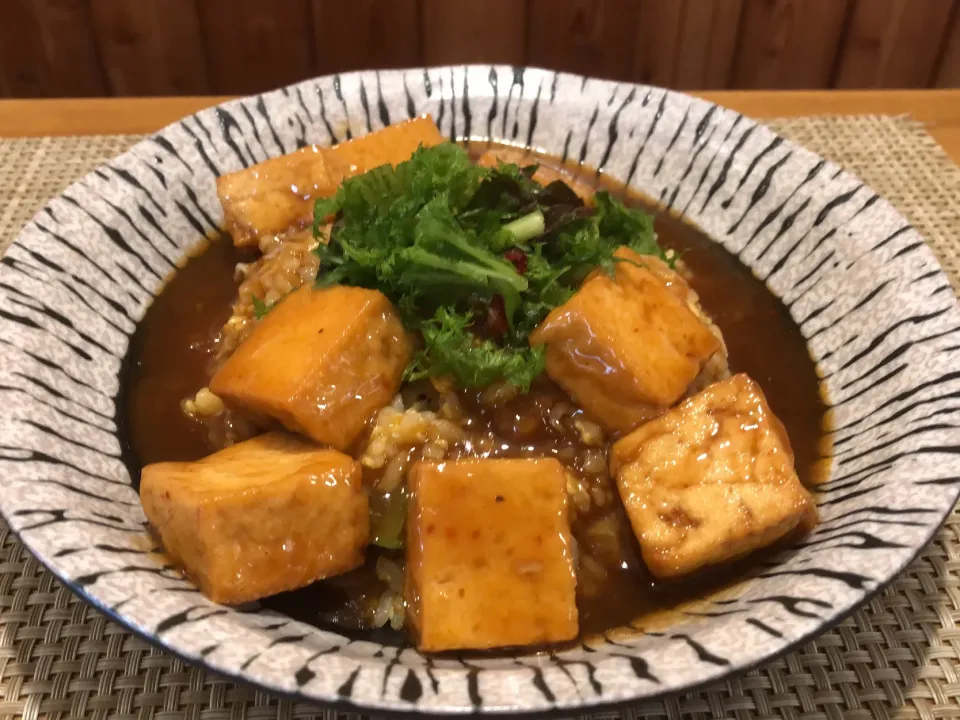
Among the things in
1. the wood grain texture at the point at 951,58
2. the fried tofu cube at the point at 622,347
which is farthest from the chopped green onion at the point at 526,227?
the wood grain texture at the point at 951,58

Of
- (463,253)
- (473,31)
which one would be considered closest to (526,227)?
(463,253)

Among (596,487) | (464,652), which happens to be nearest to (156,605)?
(464,652)

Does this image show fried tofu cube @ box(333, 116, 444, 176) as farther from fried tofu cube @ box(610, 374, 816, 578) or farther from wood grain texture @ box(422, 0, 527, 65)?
wood grain texture @ box(422, 0, 527, 65)

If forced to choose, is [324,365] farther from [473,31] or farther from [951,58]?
[951,58]

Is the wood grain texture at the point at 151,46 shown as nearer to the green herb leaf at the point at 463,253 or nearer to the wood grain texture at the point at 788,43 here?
the green herb leaf at the point at 463,253

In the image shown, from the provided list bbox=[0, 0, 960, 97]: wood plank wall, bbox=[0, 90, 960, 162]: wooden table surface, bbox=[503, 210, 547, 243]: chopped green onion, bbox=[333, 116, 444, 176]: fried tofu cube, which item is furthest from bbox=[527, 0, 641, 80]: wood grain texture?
bbox=[503, 210, 547, 243]: chopped green onion

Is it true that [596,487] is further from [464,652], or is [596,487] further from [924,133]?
[924,133]
